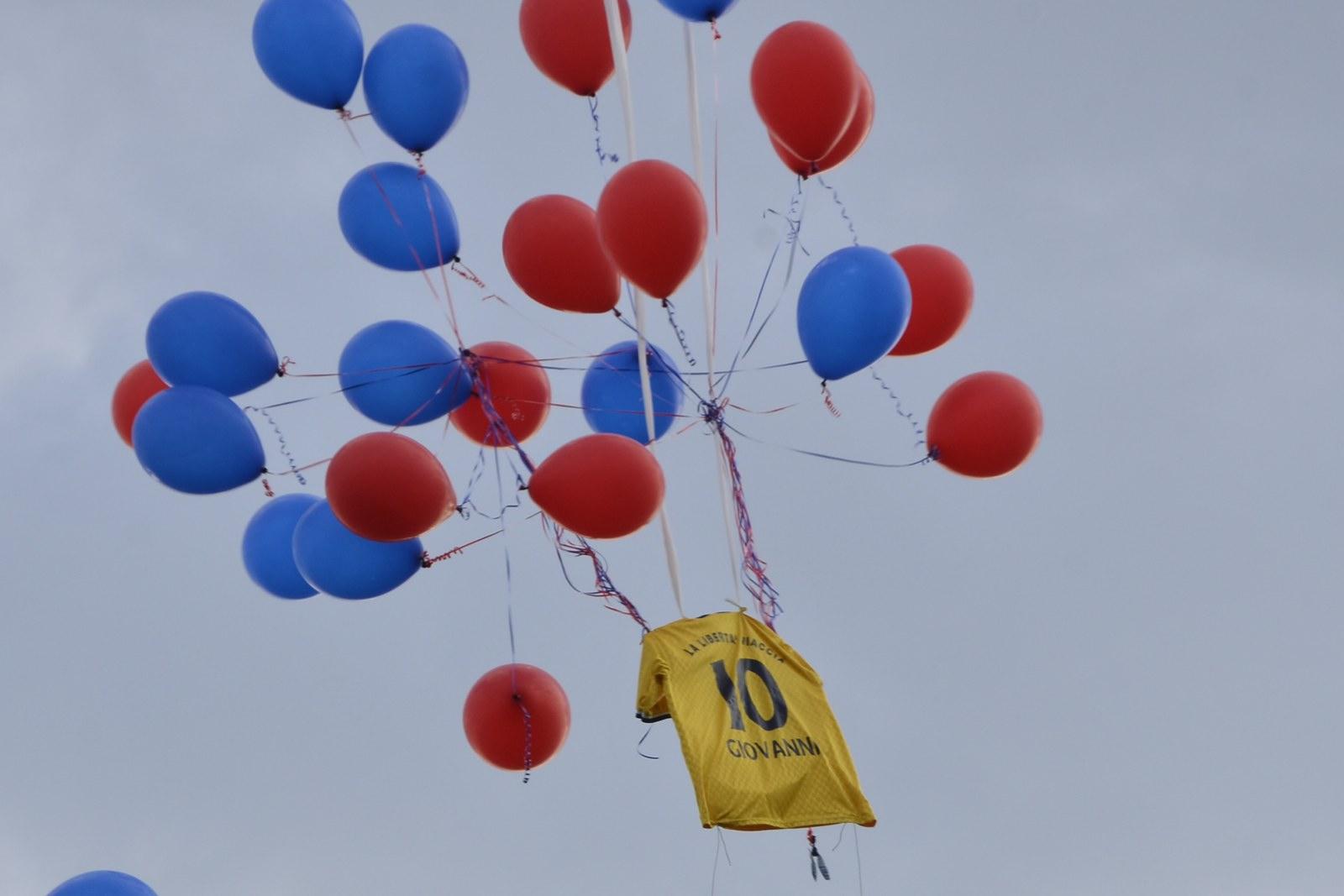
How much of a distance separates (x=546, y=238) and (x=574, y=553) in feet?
5.26

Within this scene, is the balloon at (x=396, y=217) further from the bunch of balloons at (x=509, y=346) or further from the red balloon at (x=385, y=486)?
the red balloon at (x=385, y=486)

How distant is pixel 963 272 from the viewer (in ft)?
31.7

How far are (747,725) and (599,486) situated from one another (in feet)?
4.61

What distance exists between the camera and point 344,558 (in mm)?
8688

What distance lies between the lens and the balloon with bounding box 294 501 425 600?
8688 mm

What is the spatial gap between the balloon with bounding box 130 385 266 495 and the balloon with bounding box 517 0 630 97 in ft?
7.92

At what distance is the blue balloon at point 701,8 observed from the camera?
9047 mm

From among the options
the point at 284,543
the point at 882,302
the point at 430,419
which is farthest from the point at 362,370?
the point at 882,302

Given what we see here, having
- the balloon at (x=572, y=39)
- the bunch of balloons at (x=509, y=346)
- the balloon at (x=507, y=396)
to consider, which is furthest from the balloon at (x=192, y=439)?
the balloon at (x=572, y=39)

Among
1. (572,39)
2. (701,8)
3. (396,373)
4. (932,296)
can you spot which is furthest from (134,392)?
(932,296)

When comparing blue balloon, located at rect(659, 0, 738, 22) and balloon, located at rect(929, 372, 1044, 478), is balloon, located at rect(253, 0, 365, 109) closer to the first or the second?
blue balloon, located at rect(659, 0, 738, 22)

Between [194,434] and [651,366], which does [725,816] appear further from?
[194,434]

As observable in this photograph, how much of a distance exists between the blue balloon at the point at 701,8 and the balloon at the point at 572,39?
422mm

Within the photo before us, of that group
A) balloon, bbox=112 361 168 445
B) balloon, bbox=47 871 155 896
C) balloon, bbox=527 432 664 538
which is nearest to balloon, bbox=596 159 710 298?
balloon, bbox=527 432 664 538
